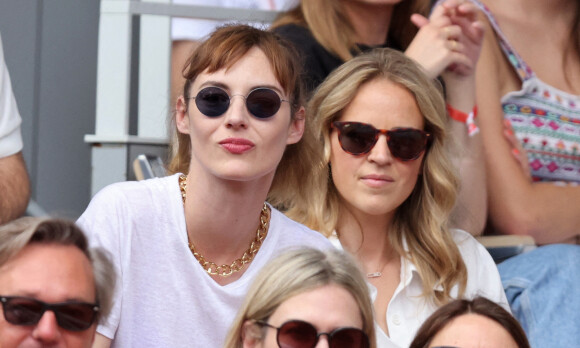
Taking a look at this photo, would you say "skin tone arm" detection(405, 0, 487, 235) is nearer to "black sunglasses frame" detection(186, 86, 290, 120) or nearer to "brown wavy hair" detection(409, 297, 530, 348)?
"black sunglasses frame" detection(186, 86, 290, 120)

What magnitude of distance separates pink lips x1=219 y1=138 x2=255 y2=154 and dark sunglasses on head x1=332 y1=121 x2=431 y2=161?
1.80ft

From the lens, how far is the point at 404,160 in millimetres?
3404

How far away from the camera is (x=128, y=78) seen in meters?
4.10

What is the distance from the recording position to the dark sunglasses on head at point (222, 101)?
2.93 metres

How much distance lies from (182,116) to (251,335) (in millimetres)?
933

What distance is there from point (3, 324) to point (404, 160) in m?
1.65

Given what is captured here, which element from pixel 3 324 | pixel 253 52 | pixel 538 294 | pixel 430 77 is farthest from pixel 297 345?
pixel 430 77

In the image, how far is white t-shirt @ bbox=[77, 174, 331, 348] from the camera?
115 inches

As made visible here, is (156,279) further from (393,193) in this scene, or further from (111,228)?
(393,193)

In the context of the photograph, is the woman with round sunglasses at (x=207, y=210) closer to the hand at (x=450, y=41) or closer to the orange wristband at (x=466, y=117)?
the hand at (x=450, y=41)

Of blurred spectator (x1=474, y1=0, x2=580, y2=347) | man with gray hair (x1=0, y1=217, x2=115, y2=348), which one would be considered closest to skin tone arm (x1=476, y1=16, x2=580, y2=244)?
blurred spectator (x1=474, y1=0, x2=580, y2=347)

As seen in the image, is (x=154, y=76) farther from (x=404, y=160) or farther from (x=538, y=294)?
(x=538, y=294)

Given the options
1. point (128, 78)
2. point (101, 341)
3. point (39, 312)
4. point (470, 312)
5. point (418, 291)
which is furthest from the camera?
point (128, 78)

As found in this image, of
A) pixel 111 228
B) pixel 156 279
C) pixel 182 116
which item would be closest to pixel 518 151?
pixel 182 116
